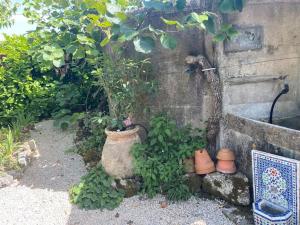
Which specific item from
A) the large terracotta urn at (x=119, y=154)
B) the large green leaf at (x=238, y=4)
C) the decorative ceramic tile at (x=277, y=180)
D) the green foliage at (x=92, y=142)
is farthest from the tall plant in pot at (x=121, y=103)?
the decorative ceramic tile at (x=277, y=180)

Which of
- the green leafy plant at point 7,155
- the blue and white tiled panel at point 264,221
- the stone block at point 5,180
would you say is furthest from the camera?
the green leafy plant at point 7,155

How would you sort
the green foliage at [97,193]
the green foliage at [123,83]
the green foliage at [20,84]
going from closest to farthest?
the green foliage at [97,193] → the green foliage at [123,83] → the green foliage at [20,84]

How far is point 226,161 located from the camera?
13.2 ft

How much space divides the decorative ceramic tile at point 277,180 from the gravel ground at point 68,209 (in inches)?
23.9

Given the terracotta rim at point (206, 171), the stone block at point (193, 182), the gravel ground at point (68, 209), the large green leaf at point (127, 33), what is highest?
the large green leaf at point (127, 33)

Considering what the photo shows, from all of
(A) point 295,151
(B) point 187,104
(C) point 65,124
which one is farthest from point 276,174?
(C) point 65,124

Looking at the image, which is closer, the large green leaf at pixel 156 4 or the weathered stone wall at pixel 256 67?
the large green leaf at pixel 156 4

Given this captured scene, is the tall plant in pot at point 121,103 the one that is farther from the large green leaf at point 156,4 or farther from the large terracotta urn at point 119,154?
the large green leaf at point 156,4

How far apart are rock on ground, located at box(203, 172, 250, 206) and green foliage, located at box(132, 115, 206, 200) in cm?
35

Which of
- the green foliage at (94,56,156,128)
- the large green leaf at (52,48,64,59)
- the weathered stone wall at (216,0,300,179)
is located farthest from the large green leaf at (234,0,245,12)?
the large green leaf at (52,48,64,59)

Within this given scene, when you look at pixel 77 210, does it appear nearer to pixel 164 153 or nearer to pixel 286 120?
pixel 164 153

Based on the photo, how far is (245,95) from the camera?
421 cm

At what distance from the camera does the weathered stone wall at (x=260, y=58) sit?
4.01 m

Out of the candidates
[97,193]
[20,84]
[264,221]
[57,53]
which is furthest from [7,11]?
[264,221]
